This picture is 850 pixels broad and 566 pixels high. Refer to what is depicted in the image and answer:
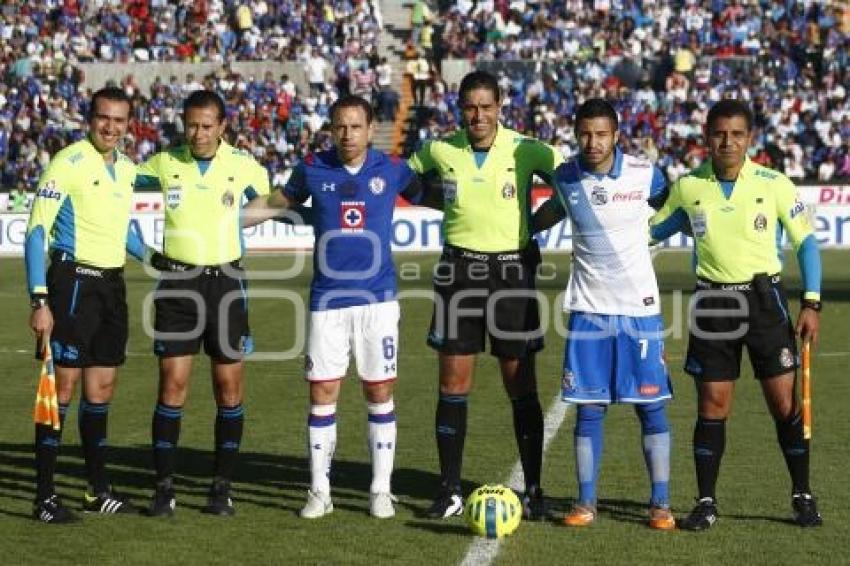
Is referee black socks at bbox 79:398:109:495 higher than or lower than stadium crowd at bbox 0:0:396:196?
lower

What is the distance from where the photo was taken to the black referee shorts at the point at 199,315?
9930mm

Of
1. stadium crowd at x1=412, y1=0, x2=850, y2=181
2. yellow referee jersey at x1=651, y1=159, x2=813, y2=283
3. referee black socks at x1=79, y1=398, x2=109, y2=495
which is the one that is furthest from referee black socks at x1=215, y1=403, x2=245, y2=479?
stadium crowd at x1=412, y1=0, x2=850, y2=181

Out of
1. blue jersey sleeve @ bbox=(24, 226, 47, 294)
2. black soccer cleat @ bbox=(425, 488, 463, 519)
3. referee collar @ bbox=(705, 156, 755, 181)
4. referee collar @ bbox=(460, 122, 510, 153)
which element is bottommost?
black soccer cleat @ bbox=(425, 488, 463, 519)

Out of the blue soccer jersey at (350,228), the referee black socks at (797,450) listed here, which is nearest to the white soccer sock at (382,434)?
the blue soccer jersey at (350,228)

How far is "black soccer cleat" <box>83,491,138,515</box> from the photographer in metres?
9.89

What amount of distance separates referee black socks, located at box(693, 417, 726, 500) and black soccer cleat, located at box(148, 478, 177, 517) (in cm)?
303

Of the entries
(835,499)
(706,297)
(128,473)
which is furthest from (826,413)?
(128,473)

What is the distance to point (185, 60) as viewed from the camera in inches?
1724

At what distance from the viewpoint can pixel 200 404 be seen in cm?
1444

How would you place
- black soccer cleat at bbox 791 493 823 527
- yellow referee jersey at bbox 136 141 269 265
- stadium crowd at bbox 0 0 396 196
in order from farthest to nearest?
stadium crowd at bbox 0 0 396 196 < yellow referee jersey at bbox 136 141 269 265 < black soccer cleat at bbox 791 493 823 527

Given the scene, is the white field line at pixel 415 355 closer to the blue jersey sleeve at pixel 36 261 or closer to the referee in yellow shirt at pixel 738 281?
the blue jersey sleeve at pixel 36 261

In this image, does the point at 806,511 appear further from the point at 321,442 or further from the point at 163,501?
the point at 163,501

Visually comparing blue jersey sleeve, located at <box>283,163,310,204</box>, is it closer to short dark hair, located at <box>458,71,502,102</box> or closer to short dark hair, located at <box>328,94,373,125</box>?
short dark hair, located at <box>328,94,373,125</box>

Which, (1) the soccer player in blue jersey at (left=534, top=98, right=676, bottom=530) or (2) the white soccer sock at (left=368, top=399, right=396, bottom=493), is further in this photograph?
(2) the white soccer sock at (left=368, top=399, right=396, bottom=493)
